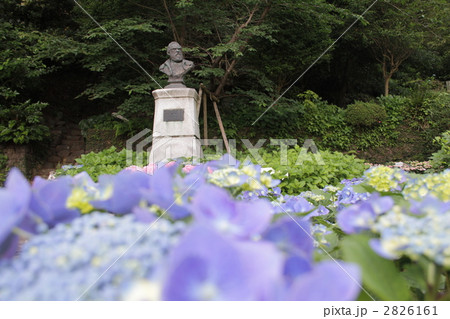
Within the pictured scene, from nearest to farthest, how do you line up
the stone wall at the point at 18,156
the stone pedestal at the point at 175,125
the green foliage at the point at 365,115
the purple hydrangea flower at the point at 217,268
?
1. the purple hydrangea flower at the point at 217,268
2. the stone pedestal at the point at 175,125
3. the stone wall at the point at 18,156
4. the green foliage at the point at 365,115

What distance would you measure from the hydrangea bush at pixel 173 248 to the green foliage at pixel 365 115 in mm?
9065

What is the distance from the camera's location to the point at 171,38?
8125 millimetres

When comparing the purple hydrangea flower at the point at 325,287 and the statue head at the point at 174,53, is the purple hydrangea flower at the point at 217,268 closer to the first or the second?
the purple hydrangea flower at the point at 325,287

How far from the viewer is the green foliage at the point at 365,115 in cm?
877

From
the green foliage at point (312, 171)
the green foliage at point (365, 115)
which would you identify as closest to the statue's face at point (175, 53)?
the green foliage at point (312, 171)

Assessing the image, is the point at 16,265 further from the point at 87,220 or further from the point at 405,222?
the point at 405,222

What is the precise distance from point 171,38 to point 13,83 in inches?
139

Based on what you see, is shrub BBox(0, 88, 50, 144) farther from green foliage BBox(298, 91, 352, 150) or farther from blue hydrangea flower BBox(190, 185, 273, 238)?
blue hydrangea flower BBox(190, 185, 273, 238)

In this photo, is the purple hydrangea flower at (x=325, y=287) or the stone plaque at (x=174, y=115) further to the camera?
the stone plaque at (x=174, y=115)

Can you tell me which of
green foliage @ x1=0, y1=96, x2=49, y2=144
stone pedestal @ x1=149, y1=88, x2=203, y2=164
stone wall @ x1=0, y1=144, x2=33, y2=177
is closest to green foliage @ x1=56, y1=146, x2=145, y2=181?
stone pedestal @ x1=149, y1=88, x2=203, y2=164

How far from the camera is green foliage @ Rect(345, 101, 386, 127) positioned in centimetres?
877

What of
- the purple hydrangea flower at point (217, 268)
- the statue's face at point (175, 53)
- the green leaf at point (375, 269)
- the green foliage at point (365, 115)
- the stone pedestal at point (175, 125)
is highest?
the statue's face at point (175, 53)

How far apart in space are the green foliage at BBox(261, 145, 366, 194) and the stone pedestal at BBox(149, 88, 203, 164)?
145 cm

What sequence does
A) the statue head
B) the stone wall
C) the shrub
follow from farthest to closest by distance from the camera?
the stone wall < the shrub < the statue head
